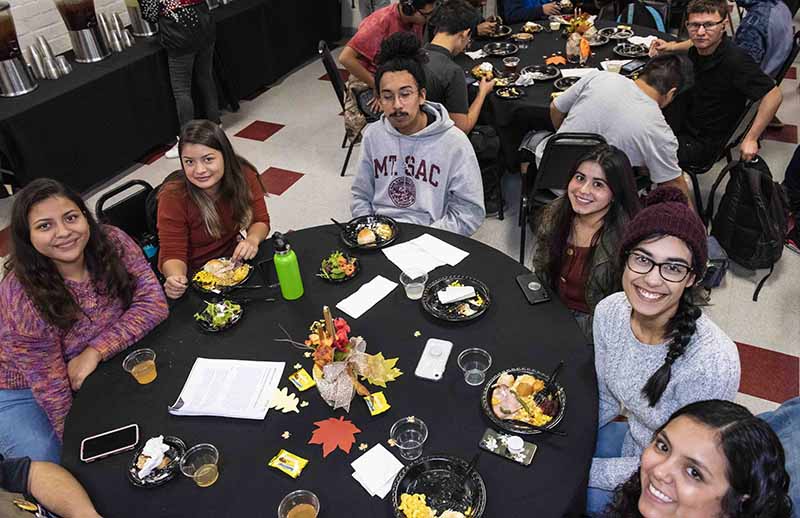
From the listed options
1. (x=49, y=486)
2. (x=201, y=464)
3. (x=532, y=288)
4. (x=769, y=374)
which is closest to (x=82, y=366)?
(x=49, y=486)

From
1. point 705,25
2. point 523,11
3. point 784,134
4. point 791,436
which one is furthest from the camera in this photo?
point 523,11

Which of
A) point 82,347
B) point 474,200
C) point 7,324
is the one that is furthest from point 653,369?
point 7,324

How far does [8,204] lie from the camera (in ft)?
13.8

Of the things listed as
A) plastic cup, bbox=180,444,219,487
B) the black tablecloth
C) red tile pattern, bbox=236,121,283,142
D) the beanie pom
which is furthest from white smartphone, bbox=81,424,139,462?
red tile pattern, bbox=236,121,283,142

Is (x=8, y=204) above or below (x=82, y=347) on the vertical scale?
below

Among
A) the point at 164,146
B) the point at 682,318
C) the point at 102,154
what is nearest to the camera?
the point at 682,318

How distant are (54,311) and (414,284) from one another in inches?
47.2

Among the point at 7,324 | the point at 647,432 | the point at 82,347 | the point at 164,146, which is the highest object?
the point at 7,324

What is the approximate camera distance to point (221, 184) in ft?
8.13

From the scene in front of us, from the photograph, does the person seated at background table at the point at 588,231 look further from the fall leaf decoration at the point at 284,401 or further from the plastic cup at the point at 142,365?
the plastic cup at the point at 142,365

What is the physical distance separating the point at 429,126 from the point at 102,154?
286cm

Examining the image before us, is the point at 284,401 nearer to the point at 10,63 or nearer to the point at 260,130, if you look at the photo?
the point at 10,63

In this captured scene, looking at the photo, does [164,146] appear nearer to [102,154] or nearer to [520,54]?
[102,154]

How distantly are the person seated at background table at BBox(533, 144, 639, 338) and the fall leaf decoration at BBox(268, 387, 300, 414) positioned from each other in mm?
984
